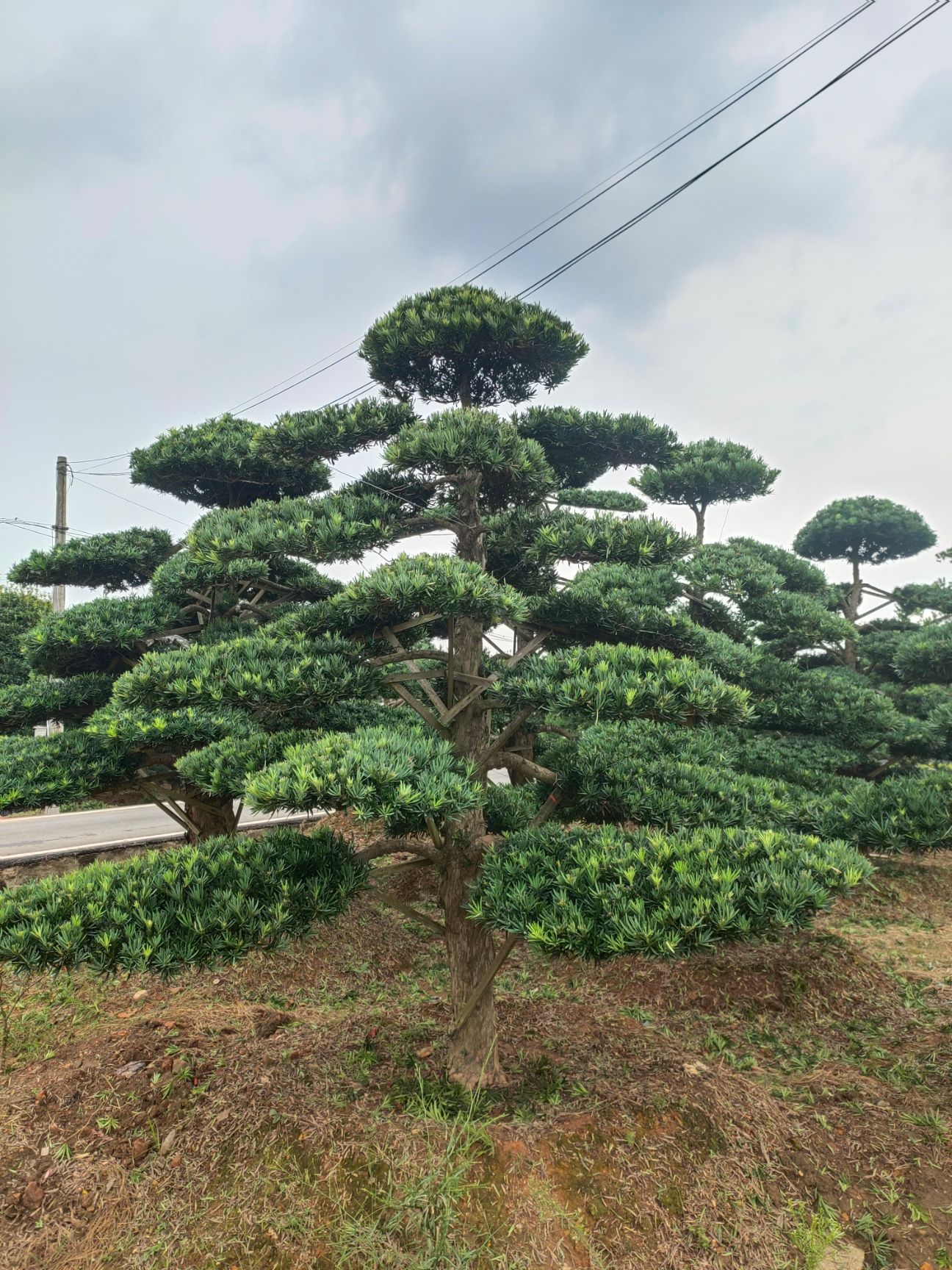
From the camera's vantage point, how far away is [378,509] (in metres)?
4.86

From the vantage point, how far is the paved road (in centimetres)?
1264

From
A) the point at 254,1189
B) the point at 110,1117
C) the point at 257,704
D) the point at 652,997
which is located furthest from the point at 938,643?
the point at 110,1117

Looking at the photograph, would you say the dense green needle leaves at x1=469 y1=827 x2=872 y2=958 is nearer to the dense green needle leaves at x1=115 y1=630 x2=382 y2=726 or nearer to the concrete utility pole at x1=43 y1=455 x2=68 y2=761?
the dense green needle leaves at x1=115 y1=630 x2=382 y2=726

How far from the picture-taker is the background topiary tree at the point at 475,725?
10.4 feet

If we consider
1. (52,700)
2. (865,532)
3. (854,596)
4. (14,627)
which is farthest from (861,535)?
(14,627)

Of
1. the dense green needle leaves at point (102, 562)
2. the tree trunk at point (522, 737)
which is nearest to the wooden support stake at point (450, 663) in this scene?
the tree trunk at point (522, 737)

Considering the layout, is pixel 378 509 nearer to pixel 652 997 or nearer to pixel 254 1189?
pixel 254 1189

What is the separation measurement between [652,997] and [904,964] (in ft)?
9.03

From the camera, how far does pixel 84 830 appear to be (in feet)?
48.1

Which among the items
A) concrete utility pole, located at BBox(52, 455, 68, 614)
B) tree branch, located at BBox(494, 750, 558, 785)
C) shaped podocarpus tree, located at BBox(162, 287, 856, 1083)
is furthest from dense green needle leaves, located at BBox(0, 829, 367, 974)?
concrete utility pole, located at BBox(52, 455, 68, 614)

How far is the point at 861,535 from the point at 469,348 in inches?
489

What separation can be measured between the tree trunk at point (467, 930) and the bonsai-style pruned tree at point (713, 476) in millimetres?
8141

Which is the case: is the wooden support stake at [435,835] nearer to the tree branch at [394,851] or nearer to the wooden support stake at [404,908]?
the tree branch at [394,851]

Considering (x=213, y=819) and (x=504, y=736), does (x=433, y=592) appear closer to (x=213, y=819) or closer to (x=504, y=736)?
(x=504, y=736)
